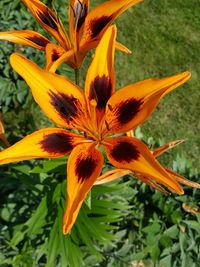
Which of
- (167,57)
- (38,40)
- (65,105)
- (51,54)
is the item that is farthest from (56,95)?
(167,57)

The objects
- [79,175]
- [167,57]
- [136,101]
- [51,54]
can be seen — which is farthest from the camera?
[167,57]

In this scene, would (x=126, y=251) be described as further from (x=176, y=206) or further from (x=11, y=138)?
(x=11, y=138)

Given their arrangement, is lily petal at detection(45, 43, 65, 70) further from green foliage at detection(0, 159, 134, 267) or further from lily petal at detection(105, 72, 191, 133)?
green foliage at detection(0, 159, 134, 267)

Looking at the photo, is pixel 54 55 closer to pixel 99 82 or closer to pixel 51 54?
pixel 51 54

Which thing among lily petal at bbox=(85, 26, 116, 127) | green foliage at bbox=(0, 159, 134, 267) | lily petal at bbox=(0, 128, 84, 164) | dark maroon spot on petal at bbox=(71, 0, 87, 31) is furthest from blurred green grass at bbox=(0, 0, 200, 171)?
lily petal at bbox=(0, 128, 84, 164)

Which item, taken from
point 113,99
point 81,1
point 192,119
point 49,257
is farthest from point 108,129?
point 192,119

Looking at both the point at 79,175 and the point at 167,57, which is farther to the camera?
the point at 167,57

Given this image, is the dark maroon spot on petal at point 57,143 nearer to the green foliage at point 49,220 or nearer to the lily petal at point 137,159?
the lily petal at point 137,159

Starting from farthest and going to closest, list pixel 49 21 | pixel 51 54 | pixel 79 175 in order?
1. pixel 49 21
2. pixel 51 54
3. pixel 79 175
